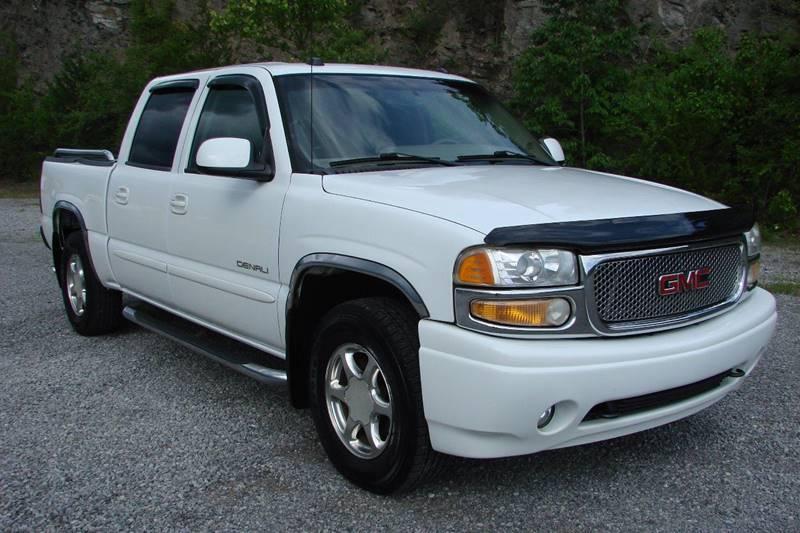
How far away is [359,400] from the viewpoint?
131 inches

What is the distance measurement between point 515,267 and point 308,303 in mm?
1195

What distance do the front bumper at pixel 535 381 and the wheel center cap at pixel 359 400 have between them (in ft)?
1.36

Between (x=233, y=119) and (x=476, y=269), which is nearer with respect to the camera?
(x=476, y=269)

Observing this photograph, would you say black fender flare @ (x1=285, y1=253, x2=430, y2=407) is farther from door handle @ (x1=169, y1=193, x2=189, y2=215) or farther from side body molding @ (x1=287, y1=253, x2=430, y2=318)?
door handle @ (x1=169, y1=193, x2=189, y2=215)

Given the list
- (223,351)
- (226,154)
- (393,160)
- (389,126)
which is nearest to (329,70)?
(389,126)

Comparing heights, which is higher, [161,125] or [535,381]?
[161,125]

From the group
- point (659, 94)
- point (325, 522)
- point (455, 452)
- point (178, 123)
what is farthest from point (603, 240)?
point (659, 94)

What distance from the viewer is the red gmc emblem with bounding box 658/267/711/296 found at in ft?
10.0

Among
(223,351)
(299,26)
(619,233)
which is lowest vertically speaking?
(223,351)

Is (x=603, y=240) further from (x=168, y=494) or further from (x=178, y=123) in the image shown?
(x=178, y=123)

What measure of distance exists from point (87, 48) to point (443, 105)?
91.2 ft

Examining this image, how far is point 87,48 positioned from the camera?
28719 mm

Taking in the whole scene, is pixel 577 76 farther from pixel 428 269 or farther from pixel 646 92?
pixel 428 269

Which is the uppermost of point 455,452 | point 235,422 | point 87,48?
point 87,48
